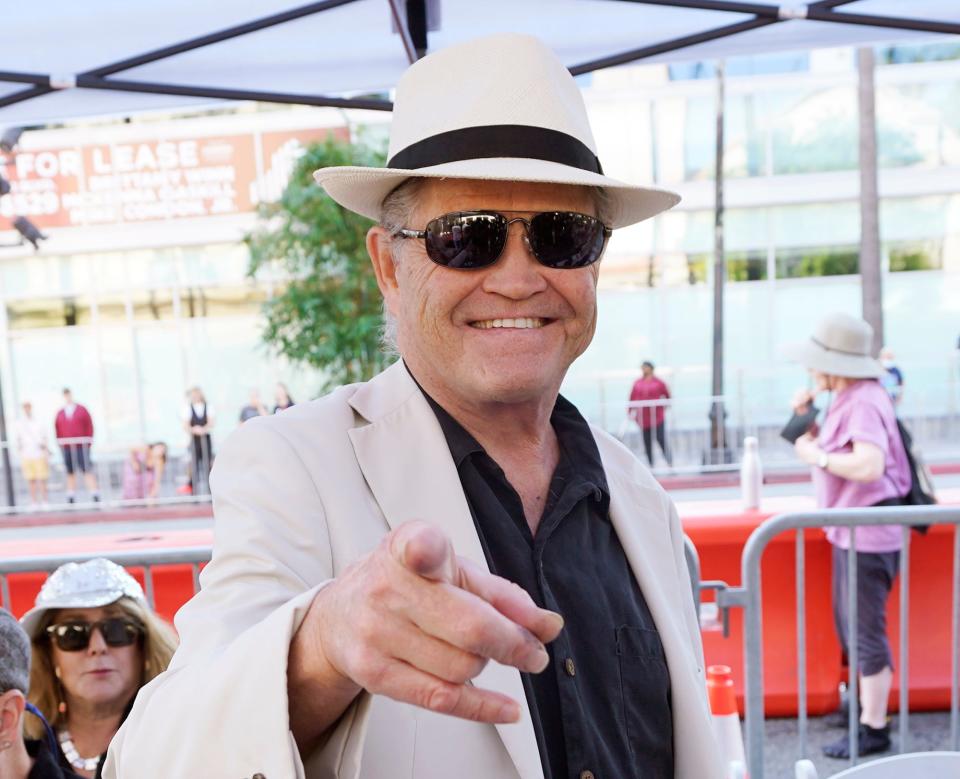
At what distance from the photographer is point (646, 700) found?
158 cm

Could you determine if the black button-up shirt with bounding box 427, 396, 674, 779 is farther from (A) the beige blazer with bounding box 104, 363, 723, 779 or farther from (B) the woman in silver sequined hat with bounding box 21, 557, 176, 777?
(B) the woman in silver sequined hat with bounding box 21, 557, 176, 777

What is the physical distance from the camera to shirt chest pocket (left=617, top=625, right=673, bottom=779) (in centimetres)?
155

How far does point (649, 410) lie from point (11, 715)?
496 inches

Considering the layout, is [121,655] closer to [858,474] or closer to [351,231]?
[858,474]

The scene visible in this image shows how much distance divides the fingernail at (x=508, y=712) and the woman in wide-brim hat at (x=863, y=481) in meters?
4.27

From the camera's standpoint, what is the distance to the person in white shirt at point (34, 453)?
15.5 m

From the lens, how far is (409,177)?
1601 mm

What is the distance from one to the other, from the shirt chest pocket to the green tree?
1302 cm

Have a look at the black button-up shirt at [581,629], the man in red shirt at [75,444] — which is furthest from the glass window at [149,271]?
the black button-up shirt at [581,629]

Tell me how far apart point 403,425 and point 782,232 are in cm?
2040

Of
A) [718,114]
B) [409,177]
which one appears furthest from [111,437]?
[409,177]

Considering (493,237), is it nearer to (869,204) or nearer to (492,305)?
(492,305)

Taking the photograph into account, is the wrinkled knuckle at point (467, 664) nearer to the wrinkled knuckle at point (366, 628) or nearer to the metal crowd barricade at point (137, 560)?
the wrinkled knuckle at point (366, 628)

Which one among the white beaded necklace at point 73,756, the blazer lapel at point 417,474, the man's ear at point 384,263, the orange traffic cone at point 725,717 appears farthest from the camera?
the white beaded necklace at point 73,756
